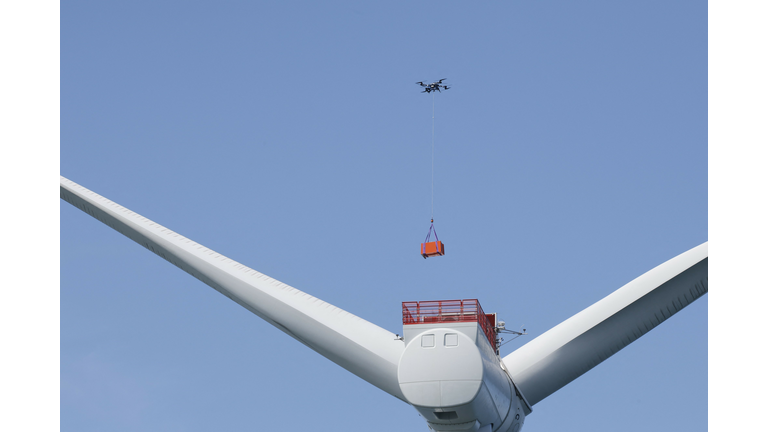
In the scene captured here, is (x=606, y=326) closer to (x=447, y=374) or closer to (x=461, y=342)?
(x=461, y=342)

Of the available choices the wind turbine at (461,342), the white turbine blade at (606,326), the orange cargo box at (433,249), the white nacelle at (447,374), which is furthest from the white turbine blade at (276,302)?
the white turbine blade at (606,326)

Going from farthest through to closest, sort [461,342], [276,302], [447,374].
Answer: [276,302] < [461,342] < [447,374]

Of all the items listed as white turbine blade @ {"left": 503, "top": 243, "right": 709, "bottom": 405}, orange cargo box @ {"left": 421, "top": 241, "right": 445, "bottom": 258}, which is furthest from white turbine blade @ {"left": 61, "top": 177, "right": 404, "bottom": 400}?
white turbine blade @ {"left": 503, "top": 243, "right": 709, "bottom": 405}

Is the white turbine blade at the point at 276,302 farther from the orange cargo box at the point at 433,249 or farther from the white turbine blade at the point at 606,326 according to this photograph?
the white turbine blade at the point at 606,326

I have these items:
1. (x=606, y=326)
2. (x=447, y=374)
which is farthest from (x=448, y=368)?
(x=606, y=326)

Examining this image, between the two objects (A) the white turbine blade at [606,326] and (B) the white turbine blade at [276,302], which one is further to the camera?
(B) the white turbine blade at [276,302]
